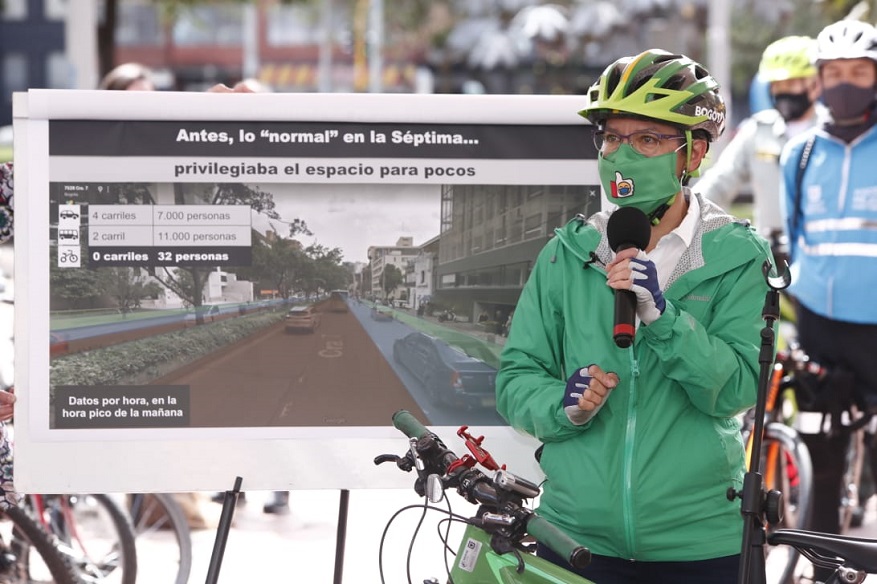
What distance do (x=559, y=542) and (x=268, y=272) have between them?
1477 millimetres

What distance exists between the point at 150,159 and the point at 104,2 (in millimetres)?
19785

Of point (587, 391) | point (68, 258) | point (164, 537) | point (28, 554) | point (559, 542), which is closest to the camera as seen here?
point (559, 542)

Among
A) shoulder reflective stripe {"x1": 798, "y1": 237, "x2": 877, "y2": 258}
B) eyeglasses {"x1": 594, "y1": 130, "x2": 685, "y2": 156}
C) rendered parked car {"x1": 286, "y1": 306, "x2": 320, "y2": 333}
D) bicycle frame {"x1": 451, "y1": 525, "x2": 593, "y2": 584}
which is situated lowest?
bicycle frame {"x1": 451, "y1": 525, "x2": 593, "y2": 584}

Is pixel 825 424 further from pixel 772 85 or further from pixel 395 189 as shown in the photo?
pixel 395 189

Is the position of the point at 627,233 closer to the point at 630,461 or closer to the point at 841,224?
the point at 630,461

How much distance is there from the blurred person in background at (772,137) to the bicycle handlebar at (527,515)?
4.54m

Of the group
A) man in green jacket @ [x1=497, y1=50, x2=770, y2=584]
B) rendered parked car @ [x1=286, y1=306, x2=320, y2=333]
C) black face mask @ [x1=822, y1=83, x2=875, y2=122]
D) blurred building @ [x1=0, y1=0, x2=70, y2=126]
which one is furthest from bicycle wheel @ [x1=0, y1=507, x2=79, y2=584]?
blurred building @ [x1=0, y1=0, x2=70, y2=126]

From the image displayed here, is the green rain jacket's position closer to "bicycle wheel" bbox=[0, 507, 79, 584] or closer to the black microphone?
the black microphone

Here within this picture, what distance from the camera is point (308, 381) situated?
4016 millimetres

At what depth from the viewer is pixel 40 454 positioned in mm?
3998

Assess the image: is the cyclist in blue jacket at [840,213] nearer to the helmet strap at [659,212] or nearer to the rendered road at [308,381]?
the rendered road at [308,381]

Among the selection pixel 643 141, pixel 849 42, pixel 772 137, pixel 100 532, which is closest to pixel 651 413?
pixel 643 141

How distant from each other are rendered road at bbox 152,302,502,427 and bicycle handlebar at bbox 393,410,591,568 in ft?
2.17

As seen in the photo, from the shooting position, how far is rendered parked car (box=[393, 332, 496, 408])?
402cm
